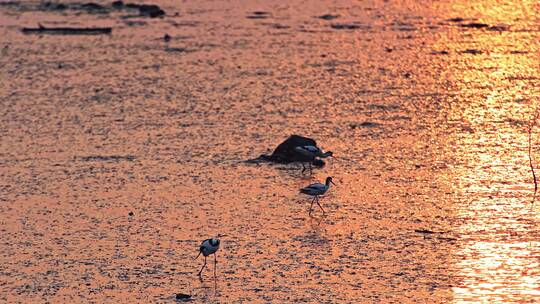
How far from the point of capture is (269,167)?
14.8 m

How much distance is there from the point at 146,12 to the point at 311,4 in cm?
446

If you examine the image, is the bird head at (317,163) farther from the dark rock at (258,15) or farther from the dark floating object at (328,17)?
the dark rock at (258,15)

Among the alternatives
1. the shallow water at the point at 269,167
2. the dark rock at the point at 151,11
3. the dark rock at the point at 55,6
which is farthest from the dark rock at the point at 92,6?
the shallow water at the point at 269,167

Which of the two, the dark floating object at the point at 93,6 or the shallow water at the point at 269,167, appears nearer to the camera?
the shallow water at the point at 269,167

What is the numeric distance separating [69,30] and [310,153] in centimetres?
1412

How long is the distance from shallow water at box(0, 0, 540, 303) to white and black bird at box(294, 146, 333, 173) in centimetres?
20

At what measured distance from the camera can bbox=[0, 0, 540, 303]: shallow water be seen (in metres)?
10.7

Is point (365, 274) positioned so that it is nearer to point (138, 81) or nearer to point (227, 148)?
point (227, 148)

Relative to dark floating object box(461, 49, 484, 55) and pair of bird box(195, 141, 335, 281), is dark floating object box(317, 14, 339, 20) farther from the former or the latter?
pair of bird box(195, 141, 335, 281)

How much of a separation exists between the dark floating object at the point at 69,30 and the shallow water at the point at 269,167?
92cm

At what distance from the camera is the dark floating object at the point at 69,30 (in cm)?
2680

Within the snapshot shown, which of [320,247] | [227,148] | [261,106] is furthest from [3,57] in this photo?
[320,247]

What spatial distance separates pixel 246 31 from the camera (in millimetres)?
26406

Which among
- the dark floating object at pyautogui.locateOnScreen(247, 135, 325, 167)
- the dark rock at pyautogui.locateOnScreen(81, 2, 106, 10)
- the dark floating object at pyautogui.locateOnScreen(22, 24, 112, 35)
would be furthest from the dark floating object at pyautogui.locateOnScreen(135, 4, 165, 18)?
the dark floating object at pyautogui.locateOnScreen(247, 135, 325, 167)
